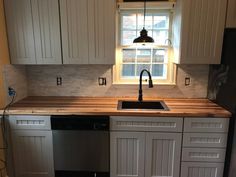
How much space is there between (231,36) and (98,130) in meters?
1.61

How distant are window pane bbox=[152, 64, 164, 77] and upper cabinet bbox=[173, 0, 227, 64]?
1.38 feet

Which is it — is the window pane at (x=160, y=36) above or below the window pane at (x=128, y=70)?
→ above

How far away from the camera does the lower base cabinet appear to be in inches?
73.7

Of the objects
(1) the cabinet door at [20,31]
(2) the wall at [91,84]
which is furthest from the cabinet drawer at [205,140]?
(1) the cabinet door at [20,31]

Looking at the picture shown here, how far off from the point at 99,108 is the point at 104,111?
0.12 m

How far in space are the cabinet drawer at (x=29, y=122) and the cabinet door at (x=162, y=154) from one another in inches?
40.9

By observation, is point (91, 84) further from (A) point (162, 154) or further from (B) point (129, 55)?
(A) point (162, 154)

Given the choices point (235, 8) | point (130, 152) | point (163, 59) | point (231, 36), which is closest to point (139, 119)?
point (130, 152)

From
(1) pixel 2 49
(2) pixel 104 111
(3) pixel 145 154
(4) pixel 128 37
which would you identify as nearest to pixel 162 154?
(3) pixel 145 154

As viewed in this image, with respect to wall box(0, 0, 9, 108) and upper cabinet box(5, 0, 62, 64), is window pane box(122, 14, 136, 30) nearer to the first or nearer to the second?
upper cabinet box(5, 0, 62, 64)

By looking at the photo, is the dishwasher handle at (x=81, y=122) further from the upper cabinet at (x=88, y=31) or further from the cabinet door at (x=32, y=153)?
the upper cabinet at (x=88, y=31)

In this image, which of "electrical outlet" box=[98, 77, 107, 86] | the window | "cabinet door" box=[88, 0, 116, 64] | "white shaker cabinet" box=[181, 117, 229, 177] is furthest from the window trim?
"white shaker cabinet" box=[181, 117, 229, 177]

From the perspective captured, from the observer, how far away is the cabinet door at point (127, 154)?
74.2 inches

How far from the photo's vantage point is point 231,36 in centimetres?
182
